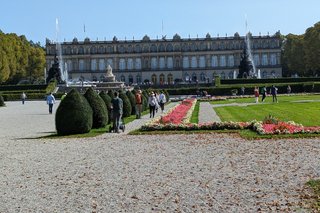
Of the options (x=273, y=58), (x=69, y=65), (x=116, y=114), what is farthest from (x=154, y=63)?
(x=116, y=114)

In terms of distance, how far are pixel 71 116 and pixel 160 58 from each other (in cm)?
8436

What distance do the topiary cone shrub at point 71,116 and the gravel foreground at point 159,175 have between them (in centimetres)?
278

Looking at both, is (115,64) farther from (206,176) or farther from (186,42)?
(206,176)

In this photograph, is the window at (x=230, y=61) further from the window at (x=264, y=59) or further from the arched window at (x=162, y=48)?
the arched window at (x=162, y=48)

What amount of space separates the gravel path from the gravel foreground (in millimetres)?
12

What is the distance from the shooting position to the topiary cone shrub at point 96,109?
17797mm

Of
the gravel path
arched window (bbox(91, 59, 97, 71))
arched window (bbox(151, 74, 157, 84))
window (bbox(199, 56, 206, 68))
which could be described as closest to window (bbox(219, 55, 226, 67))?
window (bbox(199, 56, 206, 68))

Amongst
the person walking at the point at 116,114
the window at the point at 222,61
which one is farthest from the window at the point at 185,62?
the person walking at the point at 116,114

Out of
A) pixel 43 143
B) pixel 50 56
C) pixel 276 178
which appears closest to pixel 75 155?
pixel 43 143

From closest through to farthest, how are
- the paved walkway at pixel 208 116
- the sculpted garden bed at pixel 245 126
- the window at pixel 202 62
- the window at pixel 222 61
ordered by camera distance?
the sculpted garden bed at pixel 245 126
the paved walkway at pixel 208 116
the window at pixel 222 61
the window at pixel 202 62

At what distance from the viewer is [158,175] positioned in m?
8.48

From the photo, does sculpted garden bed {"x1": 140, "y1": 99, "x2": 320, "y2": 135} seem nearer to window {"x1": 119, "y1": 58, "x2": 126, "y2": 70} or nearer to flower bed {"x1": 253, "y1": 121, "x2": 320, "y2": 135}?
flower bed {"x1": 253, "y1": 121, "x2": 320, "y2": 135}

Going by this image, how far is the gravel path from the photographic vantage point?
6629 millimetres

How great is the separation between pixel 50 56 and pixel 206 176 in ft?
295
